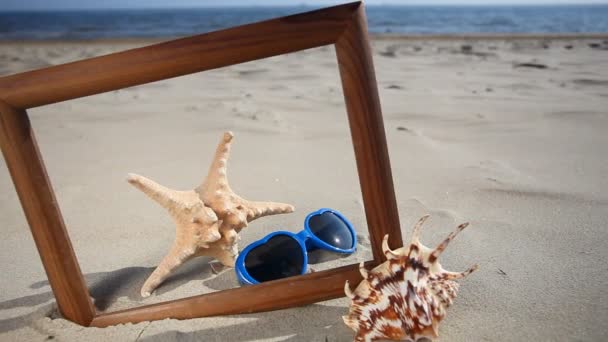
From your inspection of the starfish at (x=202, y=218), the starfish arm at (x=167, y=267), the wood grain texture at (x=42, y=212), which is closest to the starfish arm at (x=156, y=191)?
the starfish at (x=202, y=218)

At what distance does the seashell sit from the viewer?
108 centimetres

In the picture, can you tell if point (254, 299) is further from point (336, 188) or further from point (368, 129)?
point (336, 188)

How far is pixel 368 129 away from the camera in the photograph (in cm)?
116

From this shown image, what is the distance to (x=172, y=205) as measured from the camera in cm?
150

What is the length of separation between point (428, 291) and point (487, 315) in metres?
0.28

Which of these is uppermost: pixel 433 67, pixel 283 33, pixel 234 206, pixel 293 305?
pixel 283 33

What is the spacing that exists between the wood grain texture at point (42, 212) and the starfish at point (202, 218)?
223 millimetres

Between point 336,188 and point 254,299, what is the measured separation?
1.12m

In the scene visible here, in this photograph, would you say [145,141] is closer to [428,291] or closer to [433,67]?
[428,291]

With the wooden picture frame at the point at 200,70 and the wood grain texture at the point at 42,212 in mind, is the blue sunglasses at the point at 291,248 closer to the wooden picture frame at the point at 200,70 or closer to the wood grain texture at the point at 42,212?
the wooden picture frame at the point at 200,70

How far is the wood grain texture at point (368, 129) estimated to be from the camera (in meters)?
1.11

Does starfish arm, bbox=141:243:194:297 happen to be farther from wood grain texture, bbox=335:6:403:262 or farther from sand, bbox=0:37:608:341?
wood grain texture, bbox=335:6:403:262

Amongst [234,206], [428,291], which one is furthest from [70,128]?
[428,291]

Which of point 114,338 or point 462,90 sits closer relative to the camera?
point 114,338
